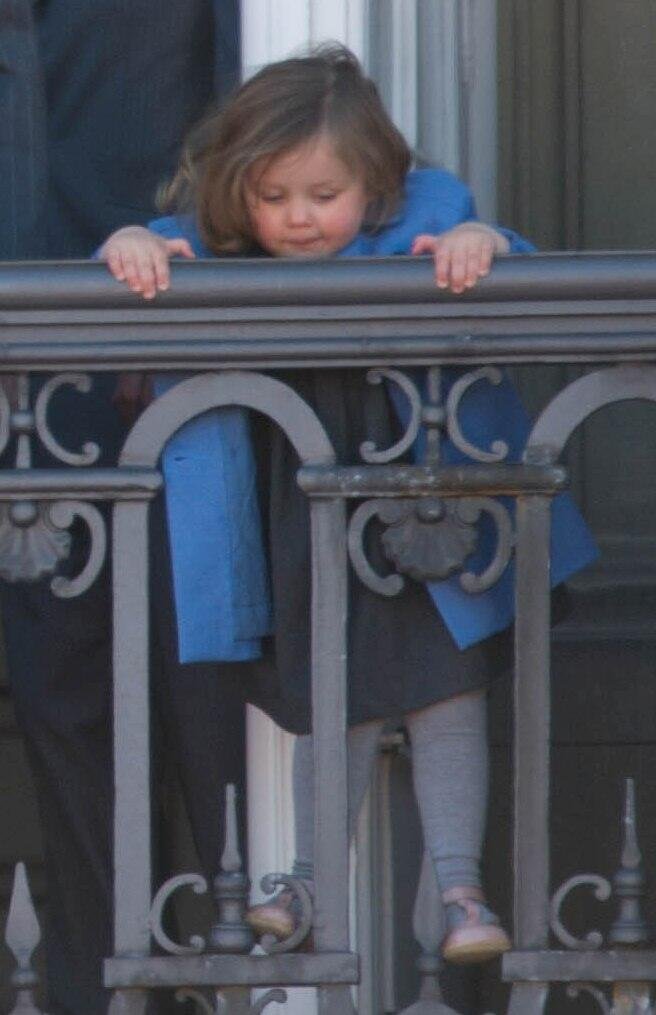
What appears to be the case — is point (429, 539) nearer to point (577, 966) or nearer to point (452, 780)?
point (452, 780)

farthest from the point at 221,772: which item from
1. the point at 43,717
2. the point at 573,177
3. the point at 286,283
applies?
the point at 573,177

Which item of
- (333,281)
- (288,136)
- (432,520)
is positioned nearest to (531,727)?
(432,520)

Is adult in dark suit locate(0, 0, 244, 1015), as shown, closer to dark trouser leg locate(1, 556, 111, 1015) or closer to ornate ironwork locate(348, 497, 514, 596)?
dark trouser leg locate(1, 556, 111, 1015)

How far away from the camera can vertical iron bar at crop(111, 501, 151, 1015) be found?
3.37m

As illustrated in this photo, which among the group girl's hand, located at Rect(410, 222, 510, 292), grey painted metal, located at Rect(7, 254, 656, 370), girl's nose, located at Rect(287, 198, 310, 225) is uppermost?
girl's nose, located at Rect(287, 198, 310, 225)

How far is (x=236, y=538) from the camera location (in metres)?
3.46

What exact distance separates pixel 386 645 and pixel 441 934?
15.9 inches

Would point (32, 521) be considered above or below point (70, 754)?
above

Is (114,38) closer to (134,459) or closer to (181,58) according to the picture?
(181,58)

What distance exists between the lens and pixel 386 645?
3459 millimetres

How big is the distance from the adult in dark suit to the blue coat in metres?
0.39

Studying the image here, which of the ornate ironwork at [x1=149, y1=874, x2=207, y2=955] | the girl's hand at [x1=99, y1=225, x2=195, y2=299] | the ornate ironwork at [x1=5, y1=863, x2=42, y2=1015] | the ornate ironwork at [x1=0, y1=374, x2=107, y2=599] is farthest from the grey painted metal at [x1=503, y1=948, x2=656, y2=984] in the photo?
the girl's hand at [x1=99, y1=225, x2=195, y2=299]

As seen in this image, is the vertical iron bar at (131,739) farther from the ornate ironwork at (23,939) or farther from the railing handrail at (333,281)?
the railing handrail at (333,281)

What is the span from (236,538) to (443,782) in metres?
0.43
